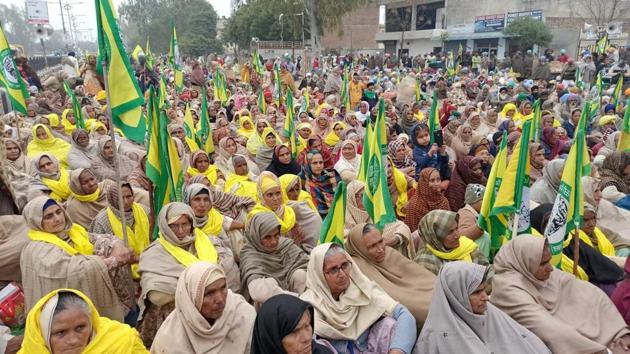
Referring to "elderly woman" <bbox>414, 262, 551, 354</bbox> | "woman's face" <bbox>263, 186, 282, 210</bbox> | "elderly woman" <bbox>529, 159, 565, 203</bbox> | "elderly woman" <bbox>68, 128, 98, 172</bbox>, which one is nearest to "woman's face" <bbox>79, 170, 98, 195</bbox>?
"woman's face" <bbox>263, 186, 282, 210</bbox>

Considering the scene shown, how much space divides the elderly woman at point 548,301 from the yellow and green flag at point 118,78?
2623 millimetres

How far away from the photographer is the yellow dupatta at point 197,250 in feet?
10.8

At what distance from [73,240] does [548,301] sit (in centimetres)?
312

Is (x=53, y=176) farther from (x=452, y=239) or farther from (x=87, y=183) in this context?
(x=452, y=239)

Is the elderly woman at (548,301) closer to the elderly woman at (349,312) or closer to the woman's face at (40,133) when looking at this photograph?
the elderly woman at (349,312)

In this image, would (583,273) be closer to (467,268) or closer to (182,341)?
(467,268)

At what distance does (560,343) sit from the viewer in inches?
107

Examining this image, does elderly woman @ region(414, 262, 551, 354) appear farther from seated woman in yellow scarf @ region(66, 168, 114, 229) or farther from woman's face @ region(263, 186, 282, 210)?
seated woman in yellow scarf @ region(66, 168, 114, 229)

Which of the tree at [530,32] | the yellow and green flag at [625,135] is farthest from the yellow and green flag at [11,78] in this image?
the tree at [530,32]

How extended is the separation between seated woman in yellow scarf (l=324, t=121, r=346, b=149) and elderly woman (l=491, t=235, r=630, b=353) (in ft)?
17.9

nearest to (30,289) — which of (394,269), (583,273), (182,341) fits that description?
(182,341)

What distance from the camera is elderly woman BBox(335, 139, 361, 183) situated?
574cm

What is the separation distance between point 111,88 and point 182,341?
201cm

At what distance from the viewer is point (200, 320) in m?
2.52
